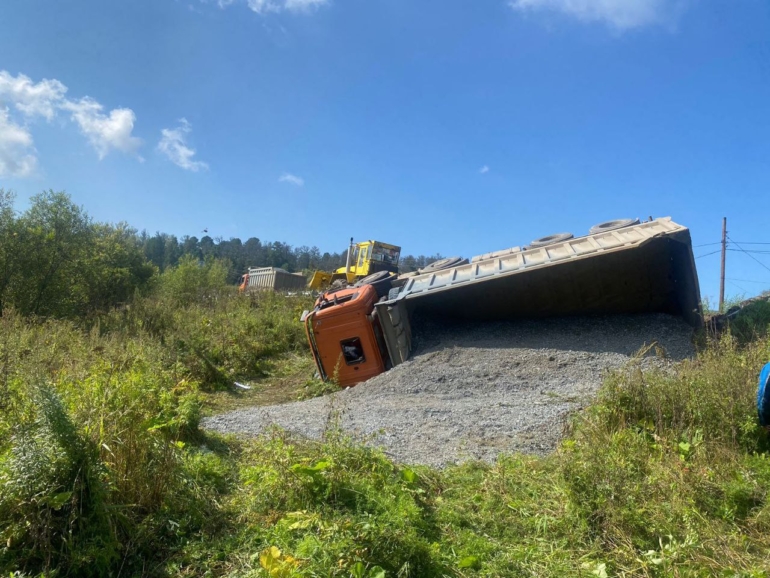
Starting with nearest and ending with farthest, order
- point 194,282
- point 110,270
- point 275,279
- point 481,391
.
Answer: point 481,391
point 110,270
point 194,282
point 275,279

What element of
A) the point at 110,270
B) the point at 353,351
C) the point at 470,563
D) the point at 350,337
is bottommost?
the point at 470,563

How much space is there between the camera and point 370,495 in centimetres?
314

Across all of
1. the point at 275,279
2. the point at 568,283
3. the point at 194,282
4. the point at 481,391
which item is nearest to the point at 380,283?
the point at 568,283

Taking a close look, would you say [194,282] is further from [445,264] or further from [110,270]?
[445,264]

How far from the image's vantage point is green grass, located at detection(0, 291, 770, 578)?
253cm

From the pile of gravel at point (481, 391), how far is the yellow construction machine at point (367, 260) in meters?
10.2

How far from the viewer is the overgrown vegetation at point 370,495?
8.32 feet

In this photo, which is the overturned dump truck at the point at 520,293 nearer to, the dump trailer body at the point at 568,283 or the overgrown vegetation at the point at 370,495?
the dump trailer body at the point at 568,283

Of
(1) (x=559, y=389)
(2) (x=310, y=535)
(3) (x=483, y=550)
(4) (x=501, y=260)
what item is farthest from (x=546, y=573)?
(4) (x=501, y=260)

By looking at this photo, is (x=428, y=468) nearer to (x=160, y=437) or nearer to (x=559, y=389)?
(x=160, y=437)

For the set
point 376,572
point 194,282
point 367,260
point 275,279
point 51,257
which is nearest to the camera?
point 376,572

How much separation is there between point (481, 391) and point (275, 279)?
19.9 metres

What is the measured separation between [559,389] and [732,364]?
258 cm

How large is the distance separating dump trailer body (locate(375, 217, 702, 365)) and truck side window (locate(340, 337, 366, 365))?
526mm
